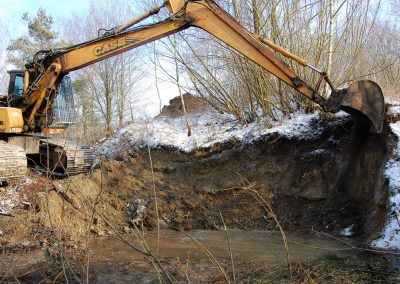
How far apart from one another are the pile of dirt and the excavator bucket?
7.70 m

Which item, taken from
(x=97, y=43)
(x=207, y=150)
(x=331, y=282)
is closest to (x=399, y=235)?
Answer: (x=331, y=282)

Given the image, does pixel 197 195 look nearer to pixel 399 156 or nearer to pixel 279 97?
pixel 279 97

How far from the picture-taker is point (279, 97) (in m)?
11.5

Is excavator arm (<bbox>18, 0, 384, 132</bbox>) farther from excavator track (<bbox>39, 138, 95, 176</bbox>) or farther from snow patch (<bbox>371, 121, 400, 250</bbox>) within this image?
excavator track (<bbox>39, 138, 95, 176</bbox>)

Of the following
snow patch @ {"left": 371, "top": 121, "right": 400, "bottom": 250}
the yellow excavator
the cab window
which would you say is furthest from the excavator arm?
the cab window

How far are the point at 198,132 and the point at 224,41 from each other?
5335 mm

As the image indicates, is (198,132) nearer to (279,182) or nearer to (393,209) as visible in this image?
(279,182)

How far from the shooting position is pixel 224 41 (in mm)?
7918

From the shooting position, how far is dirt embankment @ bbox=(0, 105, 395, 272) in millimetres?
7609

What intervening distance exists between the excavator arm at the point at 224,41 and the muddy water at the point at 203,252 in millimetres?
2539

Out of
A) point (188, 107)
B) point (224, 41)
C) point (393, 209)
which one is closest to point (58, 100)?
point (224, 41)

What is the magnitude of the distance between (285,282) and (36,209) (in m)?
5.06

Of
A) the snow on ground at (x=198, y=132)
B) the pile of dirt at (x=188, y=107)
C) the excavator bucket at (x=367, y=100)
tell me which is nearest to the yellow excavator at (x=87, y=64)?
the excavator bucket at (x=367, y=100)

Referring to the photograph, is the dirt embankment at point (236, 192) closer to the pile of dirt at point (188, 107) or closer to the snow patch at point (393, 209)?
the snow patch at point (393, 209)
